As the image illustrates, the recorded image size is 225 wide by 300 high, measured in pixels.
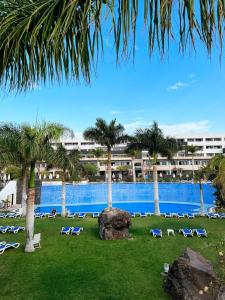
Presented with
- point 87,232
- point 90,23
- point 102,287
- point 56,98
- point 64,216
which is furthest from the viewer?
point 64,216

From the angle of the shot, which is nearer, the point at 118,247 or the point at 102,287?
the point at 102,287

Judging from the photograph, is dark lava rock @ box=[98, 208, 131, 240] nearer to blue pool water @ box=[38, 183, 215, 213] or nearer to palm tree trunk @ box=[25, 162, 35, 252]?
palm tree trunk @ box=[25, 162, 35, 252]

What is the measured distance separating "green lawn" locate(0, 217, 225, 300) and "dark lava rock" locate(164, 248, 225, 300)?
0.45 meters

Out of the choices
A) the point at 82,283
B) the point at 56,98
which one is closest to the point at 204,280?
the point at 82,283

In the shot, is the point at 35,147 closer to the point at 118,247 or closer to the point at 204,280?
the point at 118,247

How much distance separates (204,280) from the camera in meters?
7.86

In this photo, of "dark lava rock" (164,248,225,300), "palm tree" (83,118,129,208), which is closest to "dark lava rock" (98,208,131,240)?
"dark lava rock" (164,248,225,300)

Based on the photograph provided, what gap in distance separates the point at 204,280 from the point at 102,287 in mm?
3661

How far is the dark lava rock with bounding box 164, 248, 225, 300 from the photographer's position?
25.4 feet

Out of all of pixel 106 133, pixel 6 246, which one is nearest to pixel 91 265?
pixel 6 246

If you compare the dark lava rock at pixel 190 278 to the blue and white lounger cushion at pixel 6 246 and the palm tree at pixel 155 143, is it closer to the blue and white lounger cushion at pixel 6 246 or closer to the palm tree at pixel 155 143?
the blue and white lounger cushion at pixel 6 246

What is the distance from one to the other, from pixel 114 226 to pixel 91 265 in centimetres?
419

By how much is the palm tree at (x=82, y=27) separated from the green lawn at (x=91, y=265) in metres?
5.49

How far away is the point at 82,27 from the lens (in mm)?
1271
